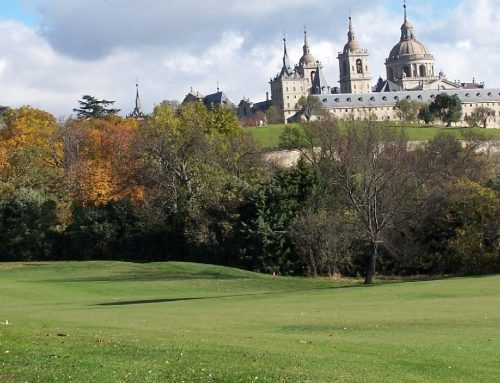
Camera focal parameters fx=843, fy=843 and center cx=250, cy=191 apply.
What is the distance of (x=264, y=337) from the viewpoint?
58.7 ft

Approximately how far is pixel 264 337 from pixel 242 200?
133ft

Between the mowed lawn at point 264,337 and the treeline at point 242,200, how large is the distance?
1266 cm

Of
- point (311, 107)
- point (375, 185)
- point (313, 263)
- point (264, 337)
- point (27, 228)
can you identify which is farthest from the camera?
point (311, 107)

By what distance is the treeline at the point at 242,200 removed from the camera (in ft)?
157

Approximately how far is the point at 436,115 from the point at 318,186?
94714 millimetres

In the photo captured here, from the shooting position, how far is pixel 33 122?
82.6 metres

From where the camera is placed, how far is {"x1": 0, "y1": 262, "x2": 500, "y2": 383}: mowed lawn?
13156 millimetres

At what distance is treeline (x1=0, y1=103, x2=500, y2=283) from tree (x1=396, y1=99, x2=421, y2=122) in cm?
8690

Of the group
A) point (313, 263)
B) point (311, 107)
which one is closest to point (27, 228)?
point (313, 263)

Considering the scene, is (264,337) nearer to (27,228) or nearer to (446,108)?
(27,228)

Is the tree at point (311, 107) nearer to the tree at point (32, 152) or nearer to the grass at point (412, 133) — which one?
the grass at point (412, 133)

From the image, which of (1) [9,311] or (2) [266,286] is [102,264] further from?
(1) [9,311]

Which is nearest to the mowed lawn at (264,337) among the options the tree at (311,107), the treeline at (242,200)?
the treeline at (242,200)

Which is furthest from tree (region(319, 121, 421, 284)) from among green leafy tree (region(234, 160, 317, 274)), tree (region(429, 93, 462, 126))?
tree (region(429, 93, 462, 126))
